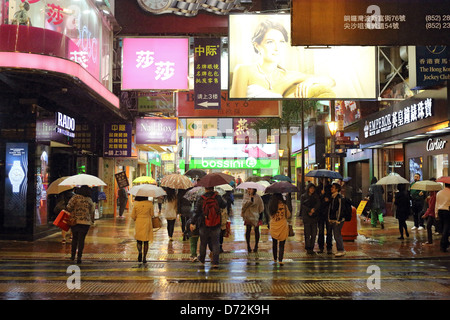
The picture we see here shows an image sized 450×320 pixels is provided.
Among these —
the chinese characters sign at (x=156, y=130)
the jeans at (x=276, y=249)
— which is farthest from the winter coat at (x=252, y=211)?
the chinese characters sign at (x=156, y=130)

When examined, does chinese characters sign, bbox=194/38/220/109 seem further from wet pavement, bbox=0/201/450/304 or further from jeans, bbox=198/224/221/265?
jeans, bbox=198/224/221/265

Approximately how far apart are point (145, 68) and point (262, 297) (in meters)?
10.2

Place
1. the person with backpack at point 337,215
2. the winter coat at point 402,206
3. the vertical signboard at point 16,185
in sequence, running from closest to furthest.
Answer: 1. the person with backpack at point 337,215
2. the vertical signboard at point 16,185
3. the winter coat at point 402,206

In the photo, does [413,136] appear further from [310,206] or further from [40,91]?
[40,91]

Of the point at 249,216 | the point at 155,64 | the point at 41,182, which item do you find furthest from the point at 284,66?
the point at 41,182

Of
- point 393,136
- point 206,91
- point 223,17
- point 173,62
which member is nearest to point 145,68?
point 173,62

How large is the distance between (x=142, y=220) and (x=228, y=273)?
7.65ft

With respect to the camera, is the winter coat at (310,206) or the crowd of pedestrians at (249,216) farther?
the winter coat at (310,206)

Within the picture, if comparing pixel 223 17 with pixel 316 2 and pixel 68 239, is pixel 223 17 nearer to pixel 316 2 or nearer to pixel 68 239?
pixel 316 2

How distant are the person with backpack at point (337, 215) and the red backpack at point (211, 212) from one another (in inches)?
131

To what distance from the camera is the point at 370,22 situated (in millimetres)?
8852

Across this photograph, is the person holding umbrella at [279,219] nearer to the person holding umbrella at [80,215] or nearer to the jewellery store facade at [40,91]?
the person holding umbrella at [80,215]

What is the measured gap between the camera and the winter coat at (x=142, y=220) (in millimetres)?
10422

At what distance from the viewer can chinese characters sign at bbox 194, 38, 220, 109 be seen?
14930 mm
